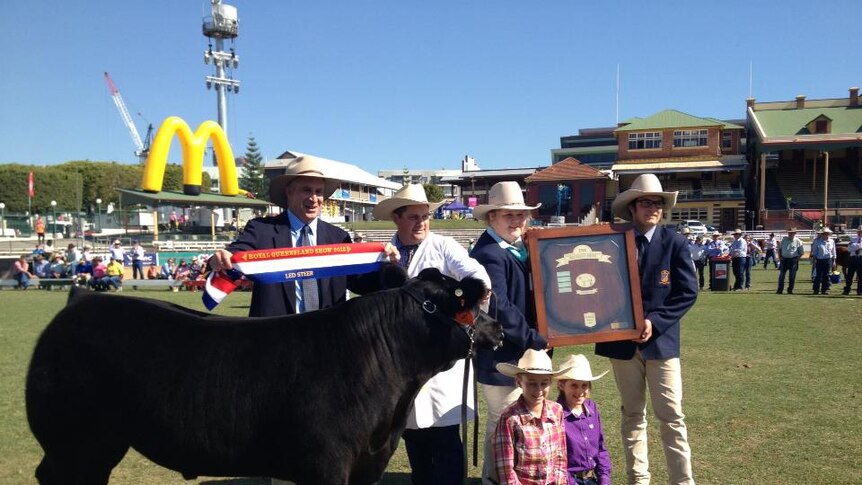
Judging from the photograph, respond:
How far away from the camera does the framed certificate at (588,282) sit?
4199 millimetres

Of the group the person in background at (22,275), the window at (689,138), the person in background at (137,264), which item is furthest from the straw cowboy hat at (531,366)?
the window at (689,138)

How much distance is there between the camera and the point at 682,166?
56.8 meters

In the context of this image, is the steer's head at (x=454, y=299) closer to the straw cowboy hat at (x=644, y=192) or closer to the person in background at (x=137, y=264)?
the straw cowboy hat at (x=644, y=192)

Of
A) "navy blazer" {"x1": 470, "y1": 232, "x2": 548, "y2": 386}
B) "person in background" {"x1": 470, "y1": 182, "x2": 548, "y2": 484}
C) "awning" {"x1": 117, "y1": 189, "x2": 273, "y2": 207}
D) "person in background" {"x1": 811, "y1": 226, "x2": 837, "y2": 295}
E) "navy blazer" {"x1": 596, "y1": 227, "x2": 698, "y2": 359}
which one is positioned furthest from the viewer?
"awning" {"x1": 117, "y1": 189, "x2": 273, "y2": 207}

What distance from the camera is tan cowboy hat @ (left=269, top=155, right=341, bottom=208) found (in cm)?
379

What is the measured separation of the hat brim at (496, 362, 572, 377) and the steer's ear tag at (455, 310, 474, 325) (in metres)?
1.03

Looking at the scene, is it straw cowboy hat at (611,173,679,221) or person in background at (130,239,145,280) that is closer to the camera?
straw cowboy hat at (611,173,679,221)

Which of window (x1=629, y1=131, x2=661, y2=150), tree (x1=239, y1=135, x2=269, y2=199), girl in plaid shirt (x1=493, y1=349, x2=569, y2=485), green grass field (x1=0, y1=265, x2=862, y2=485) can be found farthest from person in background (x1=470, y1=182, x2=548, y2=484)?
tree (x1=239, y1=135, x2=269, y2=199)

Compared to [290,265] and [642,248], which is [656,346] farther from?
[290,265]

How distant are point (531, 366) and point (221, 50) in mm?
101768

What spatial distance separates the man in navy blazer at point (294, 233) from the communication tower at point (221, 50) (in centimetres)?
9344

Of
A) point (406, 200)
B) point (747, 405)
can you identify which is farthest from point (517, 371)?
point (747, 405)

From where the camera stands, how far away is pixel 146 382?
2727 mm

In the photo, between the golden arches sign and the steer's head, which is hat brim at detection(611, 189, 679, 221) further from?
the golden arches sign
